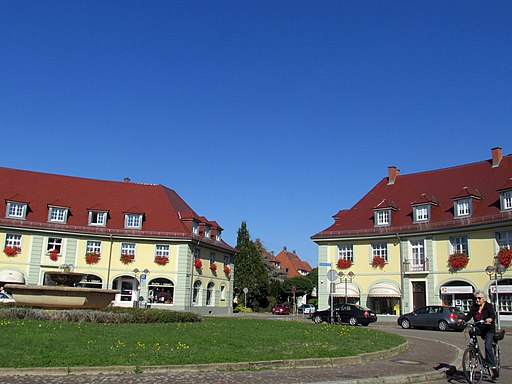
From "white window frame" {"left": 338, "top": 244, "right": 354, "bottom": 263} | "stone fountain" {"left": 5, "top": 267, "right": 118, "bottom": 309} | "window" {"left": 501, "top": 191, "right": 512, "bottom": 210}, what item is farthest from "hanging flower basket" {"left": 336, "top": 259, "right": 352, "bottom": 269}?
"stone fountain" {"left": 5, "top": 267, "right": 118, "bottom": 309}

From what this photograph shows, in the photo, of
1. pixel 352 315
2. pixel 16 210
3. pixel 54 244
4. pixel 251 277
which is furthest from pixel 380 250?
pixel 16 210

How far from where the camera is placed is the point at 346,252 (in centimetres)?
4647

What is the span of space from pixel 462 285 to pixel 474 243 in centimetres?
319

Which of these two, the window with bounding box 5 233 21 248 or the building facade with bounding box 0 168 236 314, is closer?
the window with bounding box 5 233 21 248

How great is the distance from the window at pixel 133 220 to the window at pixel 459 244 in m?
26.3

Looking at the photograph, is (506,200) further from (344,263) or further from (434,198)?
(344,263)

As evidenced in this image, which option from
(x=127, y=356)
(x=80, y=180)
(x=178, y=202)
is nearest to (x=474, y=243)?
(x=178, y=202)

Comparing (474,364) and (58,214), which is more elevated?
(58,214)

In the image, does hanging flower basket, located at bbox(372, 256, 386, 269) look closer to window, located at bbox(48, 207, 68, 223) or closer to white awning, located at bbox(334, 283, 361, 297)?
white awning, located at bbox(334, 283, 361, 297)

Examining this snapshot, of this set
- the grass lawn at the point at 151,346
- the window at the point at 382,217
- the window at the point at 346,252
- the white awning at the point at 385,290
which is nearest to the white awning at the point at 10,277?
the window at the point at 346,252

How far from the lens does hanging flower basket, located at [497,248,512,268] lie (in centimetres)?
3591

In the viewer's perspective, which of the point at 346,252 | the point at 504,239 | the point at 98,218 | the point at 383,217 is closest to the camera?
the point at 504,239

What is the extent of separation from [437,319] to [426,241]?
11.0m

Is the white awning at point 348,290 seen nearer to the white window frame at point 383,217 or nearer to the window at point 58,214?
the white window frame at point 383,217
